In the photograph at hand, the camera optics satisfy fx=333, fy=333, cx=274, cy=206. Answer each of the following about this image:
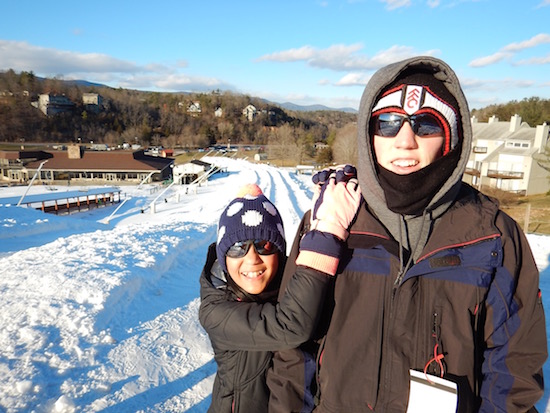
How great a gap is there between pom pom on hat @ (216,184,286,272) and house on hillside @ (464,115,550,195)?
1415 inches

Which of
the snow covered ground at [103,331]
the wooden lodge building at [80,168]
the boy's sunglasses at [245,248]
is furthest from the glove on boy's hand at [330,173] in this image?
the wooden lodge building at [80,168]

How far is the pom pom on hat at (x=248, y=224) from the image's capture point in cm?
203

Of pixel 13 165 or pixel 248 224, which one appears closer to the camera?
pixel 248 224

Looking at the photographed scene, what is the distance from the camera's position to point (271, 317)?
1.55 m

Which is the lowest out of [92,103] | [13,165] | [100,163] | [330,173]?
[13,165]

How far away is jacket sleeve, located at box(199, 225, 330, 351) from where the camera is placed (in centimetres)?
140

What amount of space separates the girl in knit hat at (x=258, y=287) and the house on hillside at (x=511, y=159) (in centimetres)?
3606

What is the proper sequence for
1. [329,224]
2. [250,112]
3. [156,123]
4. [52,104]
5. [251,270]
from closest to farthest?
1. [329,224]
2. [251,270]
3. [52,104]
4. [156,123]
5. [250,112]

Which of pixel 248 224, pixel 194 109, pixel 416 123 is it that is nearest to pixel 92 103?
pixel 194 109

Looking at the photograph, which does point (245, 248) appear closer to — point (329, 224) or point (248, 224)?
point (248, 224)

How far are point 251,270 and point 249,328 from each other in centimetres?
42

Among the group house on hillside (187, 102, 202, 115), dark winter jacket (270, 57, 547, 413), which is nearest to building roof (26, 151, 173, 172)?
dark winter jacket (270, 57, 547, 413)

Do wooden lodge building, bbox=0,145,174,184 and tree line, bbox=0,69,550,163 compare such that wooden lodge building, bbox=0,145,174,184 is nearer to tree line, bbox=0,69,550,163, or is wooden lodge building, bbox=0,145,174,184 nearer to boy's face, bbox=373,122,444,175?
tree line, bbox=0,69,550,163

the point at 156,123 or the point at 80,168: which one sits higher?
the point at 156,123
